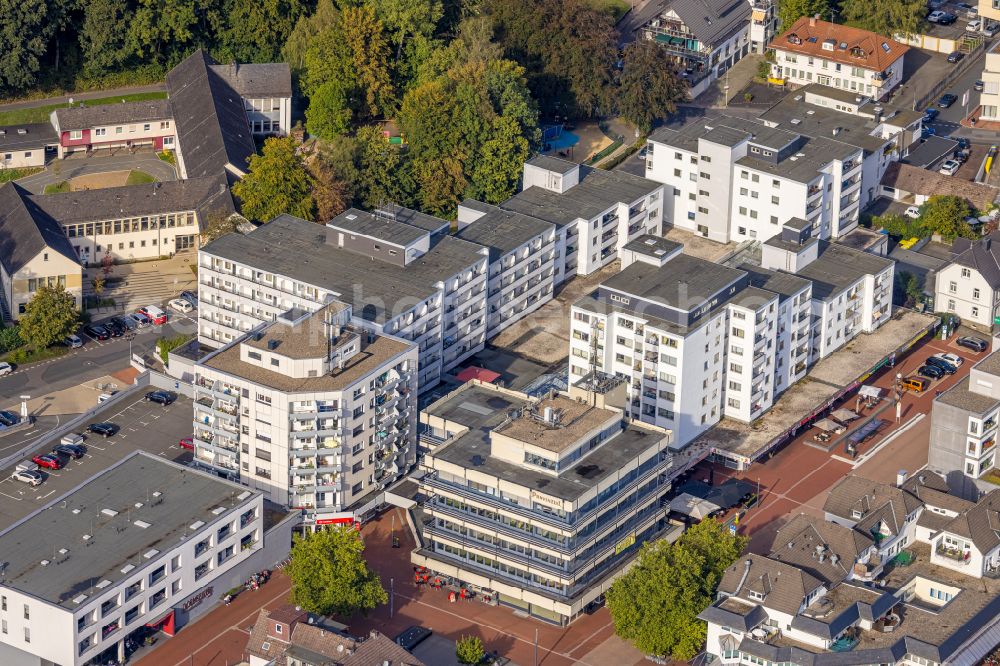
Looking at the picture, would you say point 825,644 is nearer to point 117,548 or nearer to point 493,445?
point 493,445

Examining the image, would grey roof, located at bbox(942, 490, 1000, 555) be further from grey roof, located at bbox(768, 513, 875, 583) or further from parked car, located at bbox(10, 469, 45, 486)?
parked car, located at bbox(10, 469, 45, 486)

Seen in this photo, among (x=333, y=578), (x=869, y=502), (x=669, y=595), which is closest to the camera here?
(x=669, y=595)

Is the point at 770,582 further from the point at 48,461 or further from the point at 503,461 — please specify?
the point at 48,461

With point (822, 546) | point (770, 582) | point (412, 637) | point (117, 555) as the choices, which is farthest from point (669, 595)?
point (117, 555)

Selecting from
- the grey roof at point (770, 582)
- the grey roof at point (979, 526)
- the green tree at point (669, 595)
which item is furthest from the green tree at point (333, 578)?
the grey roof at point (979, 526)

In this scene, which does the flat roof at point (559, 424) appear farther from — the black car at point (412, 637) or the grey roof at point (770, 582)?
the black car at point (412, 637)
